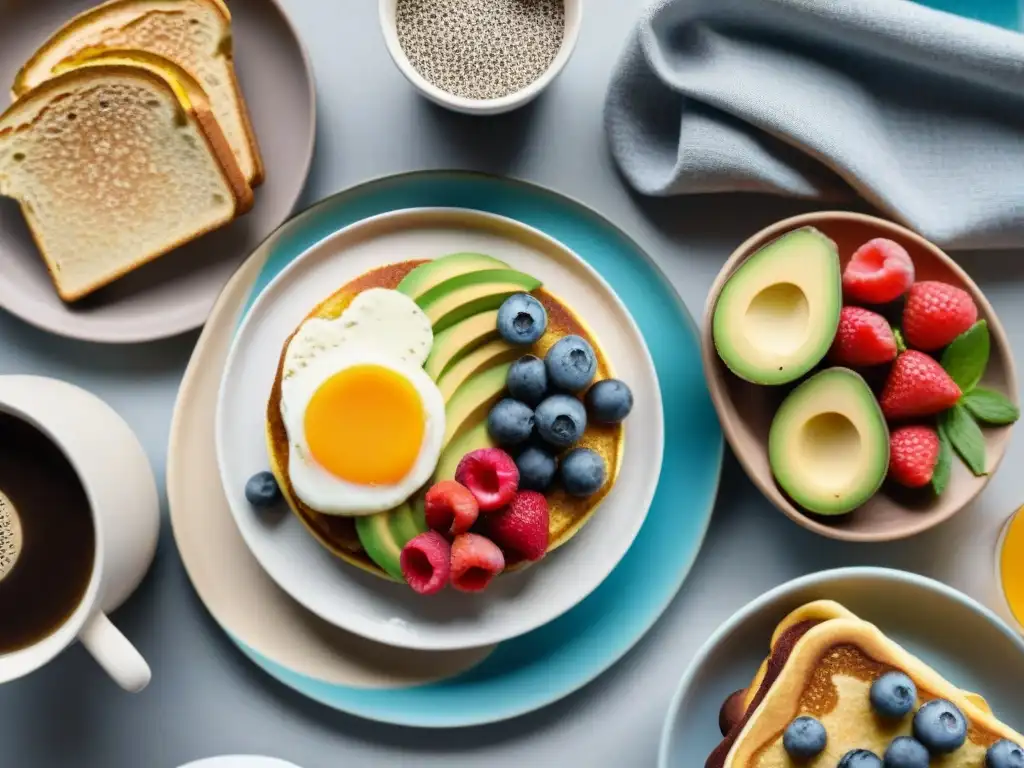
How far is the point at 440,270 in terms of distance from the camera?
1631 mm

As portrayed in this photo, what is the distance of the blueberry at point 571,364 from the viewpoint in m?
1.56

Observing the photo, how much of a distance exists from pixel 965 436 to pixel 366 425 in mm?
973

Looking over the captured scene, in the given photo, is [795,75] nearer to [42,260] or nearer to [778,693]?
[778,693]

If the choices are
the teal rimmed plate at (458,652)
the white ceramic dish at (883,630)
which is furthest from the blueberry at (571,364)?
the white ceramic dish at (883,630)

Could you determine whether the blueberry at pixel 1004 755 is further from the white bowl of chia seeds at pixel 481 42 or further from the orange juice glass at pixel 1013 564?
the white bowl of chia seeds at pixel 481 42

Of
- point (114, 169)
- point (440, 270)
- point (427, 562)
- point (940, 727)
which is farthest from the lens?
point (114, 169)

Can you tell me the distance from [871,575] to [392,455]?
30.7 inches

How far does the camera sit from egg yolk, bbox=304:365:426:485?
1559 mm

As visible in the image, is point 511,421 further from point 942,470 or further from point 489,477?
point 942,470

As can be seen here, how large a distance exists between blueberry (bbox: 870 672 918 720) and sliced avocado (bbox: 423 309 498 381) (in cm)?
78

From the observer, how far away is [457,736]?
69.1 inches

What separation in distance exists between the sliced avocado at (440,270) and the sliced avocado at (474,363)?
13 centimetres

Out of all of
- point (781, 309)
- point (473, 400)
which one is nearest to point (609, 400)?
point (473, 400)

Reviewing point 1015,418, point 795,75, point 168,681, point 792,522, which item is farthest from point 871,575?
point 168,681
